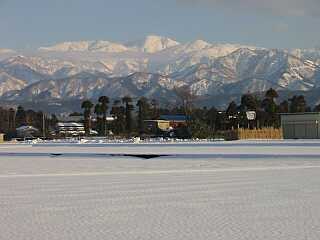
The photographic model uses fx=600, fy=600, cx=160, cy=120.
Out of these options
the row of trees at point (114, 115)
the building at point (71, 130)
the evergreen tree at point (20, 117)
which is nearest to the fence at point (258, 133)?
the row of trees at point (114, 115)

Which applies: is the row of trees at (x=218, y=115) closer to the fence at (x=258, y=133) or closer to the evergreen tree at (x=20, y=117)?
the fence at (x=258, y=133)

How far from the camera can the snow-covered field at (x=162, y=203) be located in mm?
7770

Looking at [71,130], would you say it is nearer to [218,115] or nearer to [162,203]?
[218,115]

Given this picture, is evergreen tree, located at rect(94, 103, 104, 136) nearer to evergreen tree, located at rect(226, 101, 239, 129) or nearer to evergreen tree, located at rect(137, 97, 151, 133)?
evergreen tree, located at rect(137, 97, 151, 133)

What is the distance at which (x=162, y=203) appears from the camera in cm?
1041

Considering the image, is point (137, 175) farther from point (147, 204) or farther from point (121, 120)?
point (121, 120)

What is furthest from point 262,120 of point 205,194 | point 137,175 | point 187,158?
point 205,194

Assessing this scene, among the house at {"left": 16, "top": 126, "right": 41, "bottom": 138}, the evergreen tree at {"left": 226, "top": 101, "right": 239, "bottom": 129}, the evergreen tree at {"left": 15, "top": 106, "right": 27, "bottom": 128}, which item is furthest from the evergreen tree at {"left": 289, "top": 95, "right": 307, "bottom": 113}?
the evergreen tree at {"left": 15, "top": 106, "right": 27, "bottom": 128}

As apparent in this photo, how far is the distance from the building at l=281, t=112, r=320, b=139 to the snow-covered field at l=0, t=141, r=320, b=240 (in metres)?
38.4

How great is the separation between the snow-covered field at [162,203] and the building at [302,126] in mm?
38360

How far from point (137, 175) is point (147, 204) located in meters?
5.79

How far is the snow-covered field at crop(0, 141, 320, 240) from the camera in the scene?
25.5 ft

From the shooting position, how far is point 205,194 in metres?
11.6

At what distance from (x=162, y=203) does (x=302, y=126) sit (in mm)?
47351
